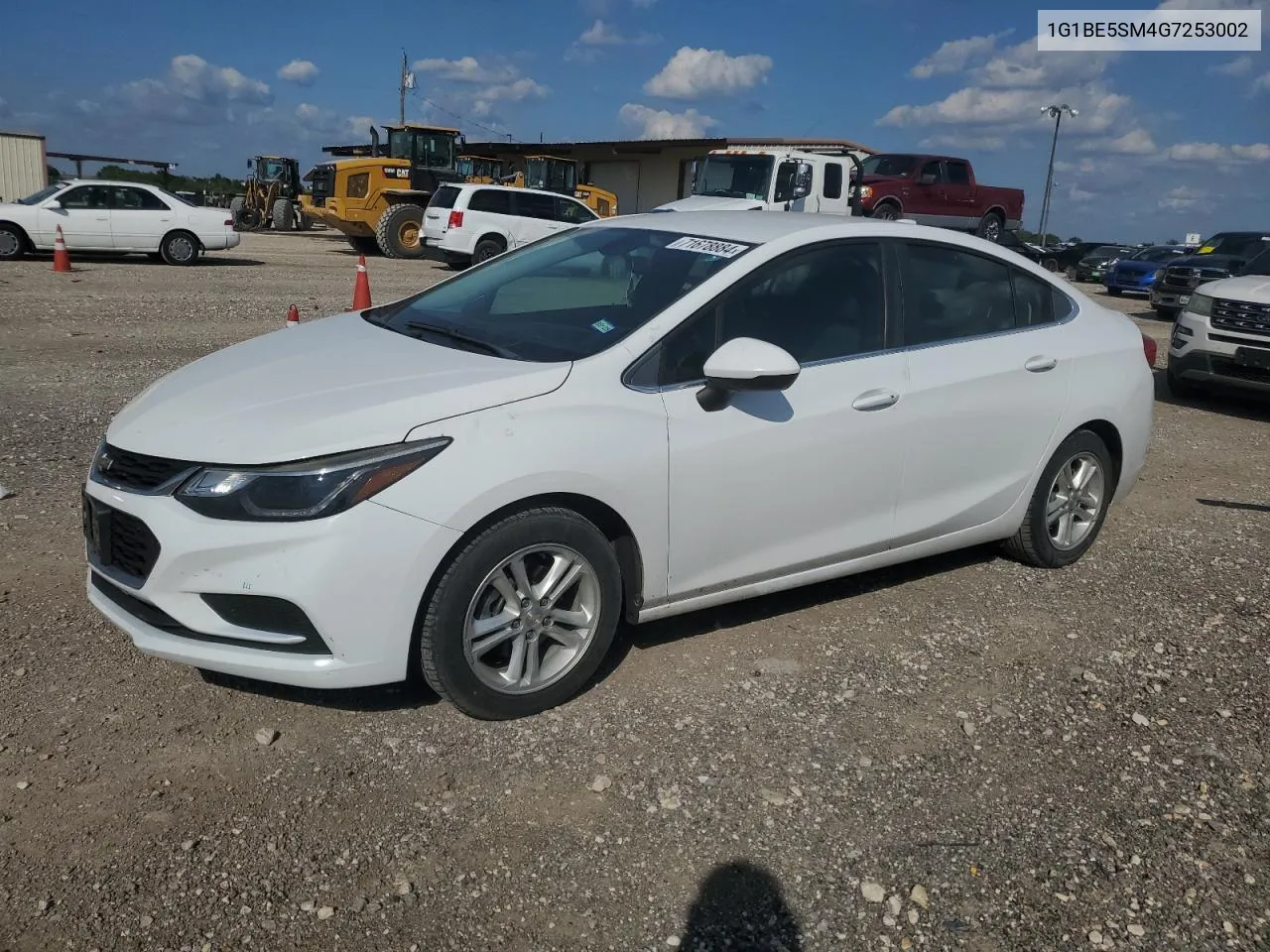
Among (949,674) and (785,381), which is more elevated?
(785,381)

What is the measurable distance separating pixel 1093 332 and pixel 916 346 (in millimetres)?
1279

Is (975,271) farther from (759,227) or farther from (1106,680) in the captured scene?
(1106,680)

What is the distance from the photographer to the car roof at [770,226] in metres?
4.09

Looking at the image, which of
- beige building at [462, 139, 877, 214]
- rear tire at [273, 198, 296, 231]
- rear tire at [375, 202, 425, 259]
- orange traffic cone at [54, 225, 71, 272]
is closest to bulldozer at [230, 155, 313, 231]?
rear tire at [273, 198, 296, 231]

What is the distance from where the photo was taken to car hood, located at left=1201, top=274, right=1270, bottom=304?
30.1 feet

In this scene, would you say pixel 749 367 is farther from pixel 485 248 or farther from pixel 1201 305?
pixel 485 248

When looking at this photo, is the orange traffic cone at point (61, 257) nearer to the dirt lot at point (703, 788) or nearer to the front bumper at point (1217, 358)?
the dirt lot at point (703, 788)

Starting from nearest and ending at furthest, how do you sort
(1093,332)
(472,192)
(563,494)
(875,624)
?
1. (563,494)
2. (875,624)
3. (1093,332)
4. (472,192)

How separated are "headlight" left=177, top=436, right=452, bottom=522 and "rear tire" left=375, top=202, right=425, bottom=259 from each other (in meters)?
21.2

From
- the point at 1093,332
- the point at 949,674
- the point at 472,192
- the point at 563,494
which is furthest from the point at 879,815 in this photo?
the point at 472,192

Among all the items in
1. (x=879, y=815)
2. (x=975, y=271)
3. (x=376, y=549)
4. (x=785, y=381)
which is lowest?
(x=879, y=815)

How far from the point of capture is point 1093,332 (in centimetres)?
495

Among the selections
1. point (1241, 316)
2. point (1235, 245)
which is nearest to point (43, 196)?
point (1241, 316)

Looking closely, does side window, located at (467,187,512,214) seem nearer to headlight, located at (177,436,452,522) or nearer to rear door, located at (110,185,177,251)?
rear door, located at (110,185,177,251)
